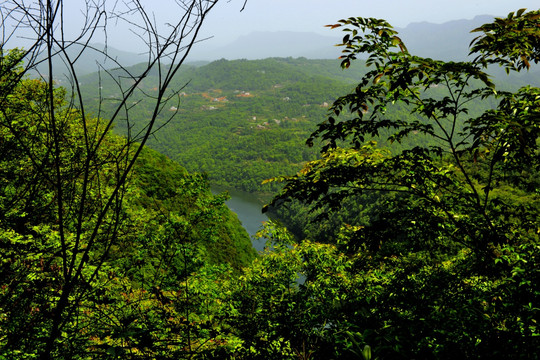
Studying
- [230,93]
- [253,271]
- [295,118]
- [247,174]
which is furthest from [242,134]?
[253,271]

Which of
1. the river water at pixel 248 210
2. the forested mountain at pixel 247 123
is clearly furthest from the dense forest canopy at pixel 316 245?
the forested mountain at pixel 247 123

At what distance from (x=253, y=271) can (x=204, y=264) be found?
9.27 ft

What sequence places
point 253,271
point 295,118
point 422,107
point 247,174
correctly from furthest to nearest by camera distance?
point 295,118 → point 247,174 → point 253,271 → point 422,107

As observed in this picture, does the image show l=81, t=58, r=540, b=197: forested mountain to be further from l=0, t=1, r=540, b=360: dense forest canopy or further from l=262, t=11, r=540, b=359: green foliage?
l=262, t=11, r=540, b=359: green foliage

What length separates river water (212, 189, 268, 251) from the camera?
57656 mm

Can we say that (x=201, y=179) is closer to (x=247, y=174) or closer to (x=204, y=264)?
(x=204, y=264)

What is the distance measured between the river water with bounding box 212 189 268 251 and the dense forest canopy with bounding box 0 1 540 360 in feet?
145

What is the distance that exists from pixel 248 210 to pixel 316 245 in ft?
203

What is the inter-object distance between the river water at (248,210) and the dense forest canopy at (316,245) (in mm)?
44095

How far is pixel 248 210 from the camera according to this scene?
70125 millimetres

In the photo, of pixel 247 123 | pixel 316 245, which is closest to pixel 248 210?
pixel 316 245

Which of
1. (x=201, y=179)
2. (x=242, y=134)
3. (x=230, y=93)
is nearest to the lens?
(x=201, y=179)

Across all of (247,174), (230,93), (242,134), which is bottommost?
(247,174)

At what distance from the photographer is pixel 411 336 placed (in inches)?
93.7
